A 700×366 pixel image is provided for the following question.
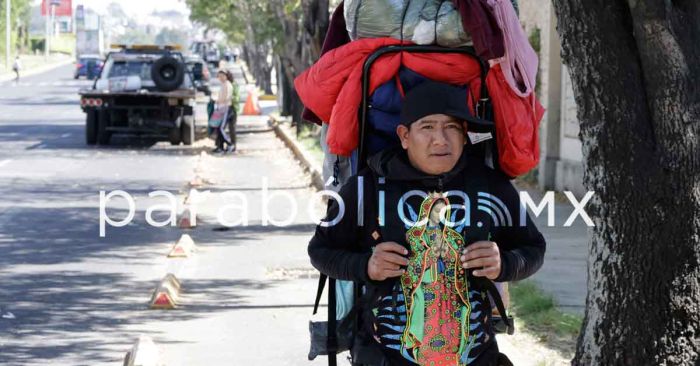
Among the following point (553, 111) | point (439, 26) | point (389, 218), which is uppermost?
point (439, 26)

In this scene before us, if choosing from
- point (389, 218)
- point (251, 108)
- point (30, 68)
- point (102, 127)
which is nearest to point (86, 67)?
point (30, 68)

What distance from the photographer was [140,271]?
11.6m

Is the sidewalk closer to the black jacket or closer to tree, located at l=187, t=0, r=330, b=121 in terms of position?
tree, located at l=187, t=0, r=330, b=121

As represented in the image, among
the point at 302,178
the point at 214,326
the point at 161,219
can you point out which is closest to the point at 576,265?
the point at 214,326

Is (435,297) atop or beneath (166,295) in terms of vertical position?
atop

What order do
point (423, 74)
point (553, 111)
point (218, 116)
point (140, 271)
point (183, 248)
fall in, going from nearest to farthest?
1. point (423, 74)
2. point (140, 271)
3. point (183, 248)
4. point (553, 111)
5. point (218, 116)

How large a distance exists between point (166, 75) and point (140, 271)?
16.7 m

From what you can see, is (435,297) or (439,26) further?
(439,26)

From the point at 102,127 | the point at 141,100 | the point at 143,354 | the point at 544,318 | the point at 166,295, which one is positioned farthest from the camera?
the point at 102,127

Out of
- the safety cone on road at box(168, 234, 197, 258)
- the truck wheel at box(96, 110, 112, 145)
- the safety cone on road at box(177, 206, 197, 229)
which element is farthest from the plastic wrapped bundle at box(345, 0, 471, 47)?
the truck wheel at box(96, 110, 112, 145)

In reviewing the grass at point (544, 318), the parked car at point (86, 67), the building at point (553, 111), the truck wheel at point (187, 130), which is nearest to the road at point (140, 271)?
the grass at point (544, 318)

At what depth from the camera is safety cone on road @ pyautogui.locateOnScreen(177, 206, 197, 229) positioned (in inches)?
579

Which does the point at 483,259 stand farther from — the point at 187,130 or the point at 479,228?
the point at 187,130

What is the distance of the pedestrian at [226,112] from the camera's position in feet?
86.0
